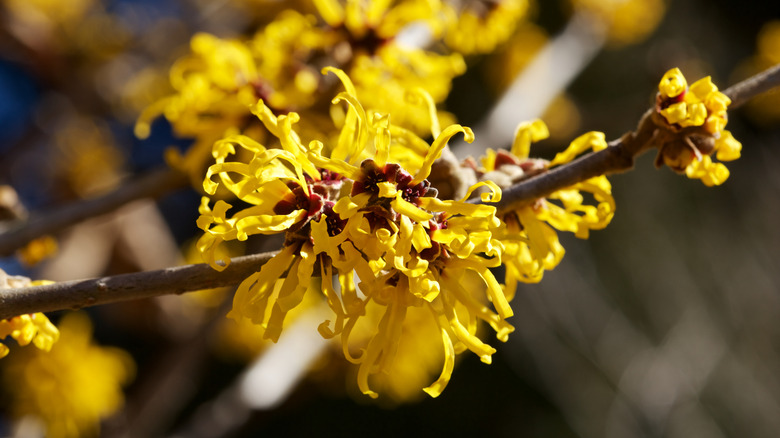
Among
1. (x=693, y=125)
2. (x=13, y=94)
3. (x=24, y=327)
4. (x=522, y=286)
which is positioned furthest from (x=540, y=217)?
(x=13, y=94)

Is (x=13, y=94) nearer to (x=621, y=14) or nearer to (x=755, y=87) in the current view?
(x=621, y=14)

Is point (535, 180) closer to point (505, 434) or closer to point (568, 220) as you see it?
point (568, 220)

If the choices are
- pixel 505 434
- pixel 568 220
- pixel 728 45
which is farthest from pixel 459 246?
pixel 728 45

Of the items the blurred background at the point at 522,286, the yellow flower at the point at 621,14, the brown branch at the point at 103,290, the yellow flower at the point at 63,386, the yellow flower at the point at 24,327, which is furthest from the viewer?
the yellow flower at the point at 621,14

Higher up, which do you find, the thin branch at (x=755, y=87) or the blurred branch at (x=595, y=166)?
the thin branch at (x=755, y=87)

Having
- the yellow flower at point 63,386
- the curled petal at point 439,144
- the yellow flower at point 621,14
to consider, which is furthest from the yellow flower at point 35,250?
the yellow flower at point 621,14

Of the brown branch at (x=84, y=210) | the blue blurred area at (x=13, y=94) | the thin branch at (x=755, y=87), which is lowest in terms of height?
the blue blurred area at (x=13, y=94)

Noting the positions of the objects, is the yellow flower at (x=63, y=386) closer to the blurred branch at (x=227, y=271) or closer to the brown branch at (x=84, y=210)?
the brown branch at (x=84, y=210)

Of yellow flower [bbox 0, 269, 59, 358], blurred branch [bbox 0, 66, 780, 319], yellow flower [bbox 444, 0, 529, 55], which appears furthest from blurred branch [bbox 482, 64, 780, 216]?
yellow flower [bbox 444, 0, 529, 55]
